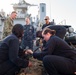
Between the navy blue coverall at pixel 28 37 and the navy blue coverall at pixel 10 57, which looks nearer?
the navy blue coverall at pixel 10 57

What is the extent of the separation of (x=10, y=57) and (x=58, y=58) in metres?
0.91

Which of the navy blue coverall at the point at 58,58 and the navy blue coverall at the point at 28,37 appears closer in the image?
the navy blue coverall at the point at 58,58

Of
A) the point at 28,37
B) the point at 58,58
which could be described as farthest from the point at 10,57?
the point at 28,37

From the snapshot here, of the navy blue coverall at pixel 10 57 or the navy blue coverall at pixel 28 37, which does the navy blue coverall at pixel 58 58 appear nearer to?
the navy blue coverall at pixel 10 57

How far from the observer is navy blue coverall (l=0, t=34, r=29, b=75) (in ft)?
16.5

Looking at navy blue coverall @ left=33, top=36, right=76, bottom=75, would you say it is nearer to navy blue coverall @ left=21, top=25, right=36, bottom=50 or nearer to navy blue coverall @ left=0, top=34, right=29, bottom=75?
navy blue coverall @ left=0, top=34, right=29, bottom=75

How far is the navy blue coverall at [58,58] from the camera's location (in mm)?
4926

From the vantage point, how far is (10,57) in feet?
16.6

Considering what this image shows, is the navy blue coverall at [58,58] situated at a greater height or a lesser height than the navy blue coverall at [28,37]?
greater

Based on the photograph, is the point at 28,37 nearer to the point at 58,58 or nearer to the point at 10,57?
the point at 10,57

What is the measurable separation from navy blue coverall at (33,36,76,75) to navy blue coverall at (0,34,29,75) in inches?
19.8

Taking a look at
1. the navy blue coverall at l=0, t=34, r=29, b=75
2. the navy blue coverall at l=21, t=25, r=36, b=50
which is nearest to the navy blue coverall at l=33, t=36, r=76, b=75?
the navy blue coverall at l=0, t=34, r=29, b=75

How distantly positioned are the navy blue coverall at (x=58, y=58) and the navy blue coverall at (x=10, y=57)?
504 millimetres

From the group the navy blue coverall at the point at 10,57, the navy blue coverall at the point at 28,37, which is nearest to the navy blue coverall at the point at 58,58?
the navy blue coverall at the point at 10,57
